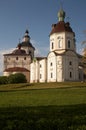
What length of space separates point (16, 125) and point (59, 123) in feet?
4.35

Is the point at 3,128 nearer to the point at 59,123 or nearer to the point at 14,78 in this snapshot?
the point at 59,123

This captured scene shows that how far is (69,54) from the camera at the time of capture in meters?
72.4

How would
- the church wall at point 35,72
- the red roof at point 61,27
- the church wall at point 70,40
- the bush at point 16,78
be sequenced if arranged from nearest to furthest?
the bush at point 16,78, the church wall at point 70,40, the red roof at point 61,27, the church wall at point 35,72

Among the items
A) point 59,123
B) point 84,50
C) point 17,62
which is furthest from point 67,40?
point 59,123

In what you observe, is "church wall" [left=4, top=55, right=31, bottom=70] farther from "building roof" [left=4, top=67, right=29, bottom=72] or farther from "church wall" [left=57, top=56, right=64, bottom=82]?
"church wall" [left=57, top=56, right=64, bottom=82]

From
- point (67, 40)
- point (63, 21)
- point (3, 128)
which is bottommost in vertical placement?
point (3, 128)

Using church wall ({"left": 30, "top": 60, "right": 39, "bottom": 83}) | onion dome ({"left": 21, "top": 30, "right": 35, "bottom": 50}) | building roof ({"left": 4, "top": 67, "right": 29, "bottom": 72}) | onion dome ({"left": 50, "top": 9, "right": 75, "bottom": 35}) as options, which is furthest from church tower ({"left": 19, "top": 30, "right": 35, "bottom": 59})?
onion dome ({"left": 50, "top": 9, "right": 75, "bottom": 35})

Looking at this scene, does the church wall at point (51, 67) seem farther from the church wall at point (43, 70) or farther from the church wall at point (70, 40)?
the church wall at point (70, 40)

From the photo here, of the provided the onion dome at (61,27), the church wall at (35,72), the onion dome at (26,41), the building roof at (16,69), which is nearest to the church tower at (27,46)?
the onion dome at (26,41)

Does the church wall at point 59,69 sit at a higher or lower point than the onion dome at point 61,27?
lower

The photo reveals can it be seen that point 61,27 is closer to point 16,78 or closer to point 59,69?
point 59,69

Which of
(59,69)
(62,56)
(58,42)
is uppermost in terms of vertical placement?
(58,42)

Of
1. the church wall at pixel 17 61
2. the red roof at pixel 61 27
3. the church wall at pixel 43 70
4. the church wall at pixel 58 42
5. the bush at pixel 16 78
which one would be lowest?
the bush at pixel 16 78

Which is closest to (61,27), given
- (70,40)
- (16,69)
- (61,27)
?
(61,27)
